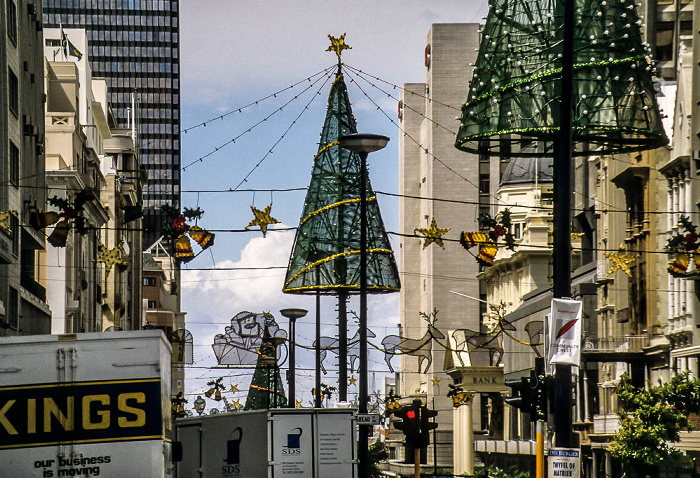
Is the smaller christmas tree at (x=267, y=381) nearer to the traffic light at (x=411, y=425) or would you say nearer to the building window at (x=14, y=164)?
the building window at (x=14, y=164)

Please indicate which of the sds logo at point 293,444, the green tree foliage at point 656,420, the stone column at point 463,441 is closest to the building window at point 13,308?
the green tree foliage at point 656,420

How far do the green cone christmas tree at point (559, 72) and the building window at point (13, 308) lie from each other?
31227 mm

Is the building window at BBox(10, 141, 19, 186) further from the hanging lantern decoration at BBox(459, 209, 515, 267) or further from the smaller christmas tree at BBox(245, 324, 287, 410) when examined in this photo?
the hanging lantern decoration at BBox(459, 209, 515, 267)

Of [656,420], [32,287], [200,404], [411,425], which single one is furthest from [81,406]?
[200,404]

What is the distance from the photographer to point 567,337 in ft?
63.4

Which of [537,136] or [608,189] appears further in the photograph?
[608,189]

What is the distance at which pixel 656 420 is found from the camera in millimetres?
48375

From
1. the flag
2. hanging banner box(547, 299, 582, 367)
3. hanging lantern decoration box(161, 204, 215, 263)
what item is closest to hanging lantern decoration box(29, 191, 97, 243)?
hanging lantern decoration box(161, 204, 215, 263)

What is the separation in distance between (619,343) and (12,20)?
30.5 m

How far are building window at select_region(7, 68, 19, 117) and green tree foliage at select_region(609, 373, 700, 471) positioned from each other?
946 inches

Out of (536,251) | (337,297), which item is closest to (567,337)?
(337,297)

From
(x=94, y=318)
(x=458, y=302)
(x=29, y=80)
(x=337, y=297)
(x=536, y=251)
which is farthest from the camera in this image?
(x=458, y=302)

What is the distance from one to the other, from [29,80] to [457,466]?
65.1 m

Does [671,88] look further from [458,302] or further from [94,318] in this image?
[458,302]
